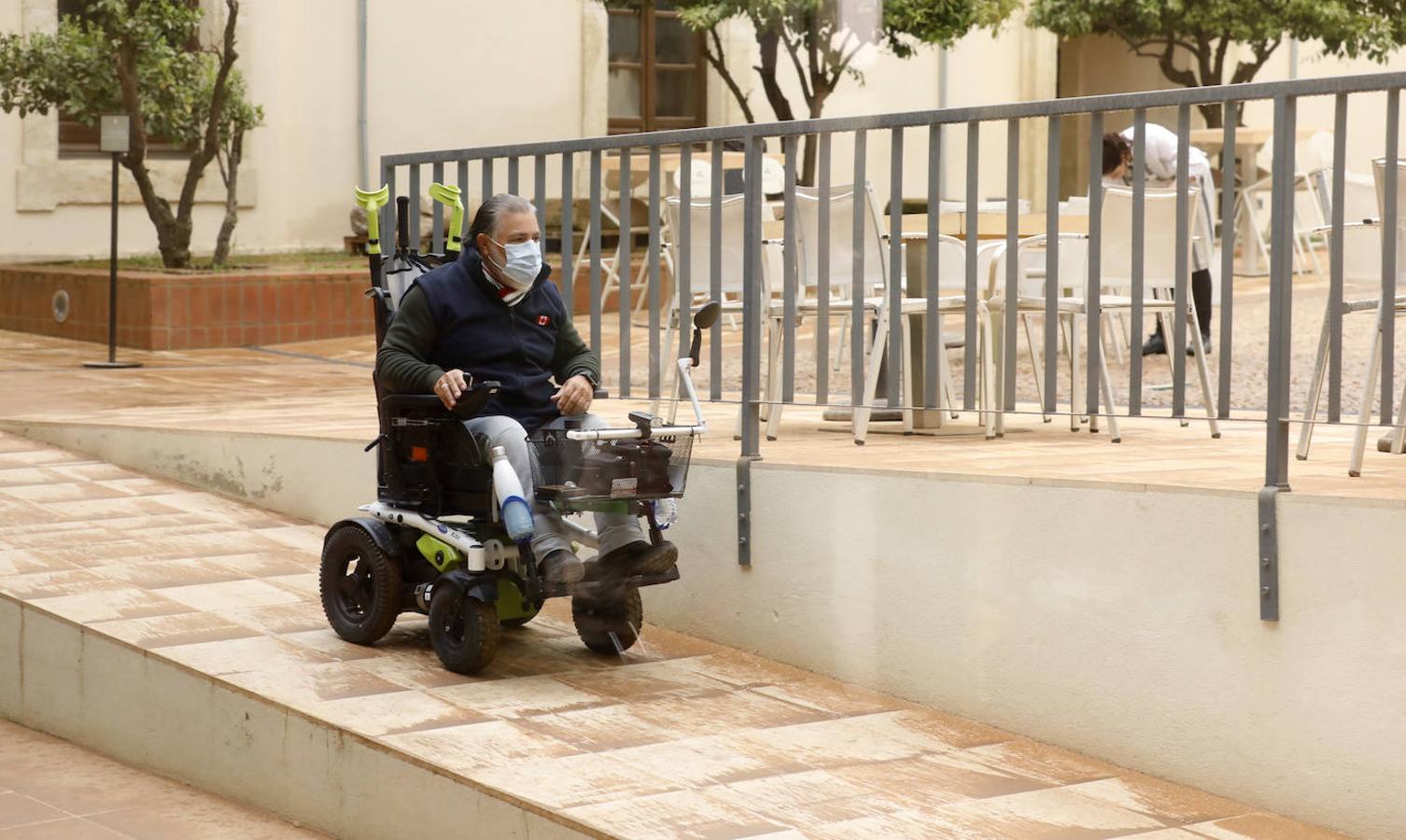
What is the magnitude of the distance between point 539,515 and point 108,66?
8.55 metres

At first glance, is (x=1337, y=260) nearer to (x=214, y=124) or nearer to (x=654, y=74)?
(x=214, y=124)

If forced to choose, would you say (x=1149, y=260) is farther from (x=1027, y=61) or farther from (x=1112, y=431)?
(x=1027, y=61)

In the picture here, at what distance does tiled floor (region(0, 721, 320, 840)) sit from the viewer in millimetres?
4758

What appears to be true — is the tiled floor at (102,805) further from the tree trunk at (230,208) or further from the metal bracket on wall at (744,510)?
the tree trunk at (230,208)

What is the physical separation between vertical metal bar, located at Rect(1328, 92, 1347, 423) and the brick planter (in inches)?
334

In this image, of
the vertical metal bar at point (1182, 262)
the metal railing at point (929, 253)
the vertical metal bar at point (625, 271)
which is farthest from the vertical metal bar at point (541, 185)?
the vertical metal bar at point (1182, 262)

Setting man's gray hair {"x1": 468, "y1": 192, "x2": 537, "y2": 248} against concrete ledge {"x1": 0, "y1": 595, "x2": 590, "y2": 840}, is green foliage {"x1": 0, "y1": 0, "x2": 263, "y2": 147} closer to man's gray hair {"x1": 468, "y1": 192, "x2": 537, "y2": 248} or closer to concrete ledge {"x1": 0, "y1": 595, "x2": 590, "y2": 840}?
concrete ledge {"x1": 0, "y1": 595, "x2": 590, "y2": 840}

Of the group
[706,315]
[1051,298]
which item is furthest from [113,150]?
[1051,298]

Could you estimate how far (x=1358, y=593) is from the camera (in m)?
4.16

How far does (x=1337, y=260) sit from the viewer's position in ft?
14.3

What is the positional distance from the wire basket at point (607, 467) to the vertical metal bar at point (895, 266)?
2.00ft

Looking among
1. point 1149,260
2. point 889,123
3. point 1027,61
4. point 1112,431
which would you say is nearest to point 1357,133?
point 1149,260

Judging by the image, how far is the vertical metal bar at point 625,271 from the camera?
600 centimetres

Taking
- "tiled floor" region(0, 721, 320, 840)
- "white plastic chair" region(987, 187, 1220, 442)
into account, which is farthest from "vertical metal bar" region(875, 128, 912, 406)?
"tiled floor" region(0, 721, 320, 840)
